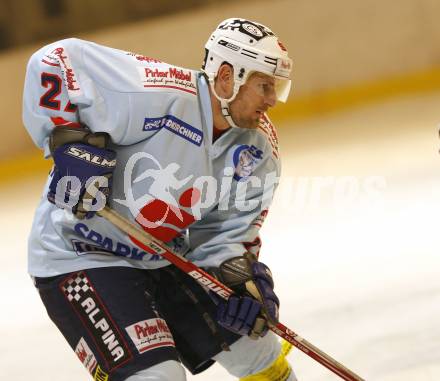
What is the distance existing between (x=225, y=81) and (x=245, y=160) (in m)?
0.24

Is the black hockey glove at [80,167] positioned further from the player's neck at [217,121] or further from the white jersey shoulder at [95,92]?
the player's neck at [217,121]

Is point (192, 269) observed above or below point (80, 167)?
below

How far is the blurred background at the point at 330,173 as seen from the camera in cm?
336

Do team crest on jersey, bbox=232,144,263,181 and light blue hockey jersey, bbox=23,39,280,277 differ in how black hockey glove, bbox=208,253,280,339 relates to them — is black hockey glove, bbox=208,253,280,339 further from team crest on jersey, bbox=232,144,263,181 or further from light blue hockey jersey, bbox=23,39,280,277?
team crest on jersey, bbox=232,144,263,181

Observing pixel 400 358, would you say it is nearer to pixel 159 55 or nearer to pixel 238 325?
pixel 238 325

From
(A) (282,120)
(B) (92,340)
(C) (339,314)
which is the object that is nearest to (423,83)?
(A) (282,120)

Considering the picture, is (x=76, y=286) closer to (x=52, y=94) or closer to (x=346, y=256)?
(x=52, y=94)

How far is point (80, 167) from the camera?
7.80ft

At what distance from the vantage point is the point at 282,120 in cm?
620

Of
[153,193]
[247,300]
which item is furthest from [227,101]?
[247,300]

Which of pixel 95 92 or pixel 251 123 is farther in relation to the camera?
pixel 251 123

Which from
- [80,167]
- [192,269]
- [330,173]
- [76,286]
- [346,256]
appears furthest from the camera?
[330,173]

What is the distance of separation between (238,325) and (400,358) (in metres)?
0.80

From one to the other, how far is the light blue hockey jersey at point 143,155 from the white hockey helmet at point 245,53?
0.09 meters
